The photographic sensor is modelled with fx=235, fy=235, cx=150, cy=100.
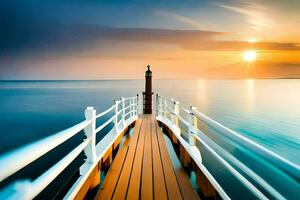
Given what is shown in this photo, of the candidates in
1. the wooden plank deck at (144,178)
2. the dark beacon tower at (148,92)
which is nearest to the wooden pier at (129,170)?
the wooden plank deck at (144,178)

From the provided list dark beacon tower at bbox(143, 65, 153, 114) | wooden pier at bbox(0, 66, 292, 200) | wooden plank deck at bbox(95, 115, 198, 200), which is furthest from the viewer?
dark beacon tower at bbox(143, 65, 153, 114)

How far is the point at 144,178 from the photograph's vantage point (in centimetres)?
320

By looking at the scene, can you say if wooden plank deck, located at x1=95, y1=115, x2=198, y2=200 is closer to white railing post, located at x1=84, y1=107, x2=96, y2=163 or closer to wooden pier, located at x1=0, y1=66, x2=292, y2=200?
wooden pier, located at x1=0, y1=66, x2=292, y2=200

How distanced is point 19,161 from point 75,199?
1507 mm

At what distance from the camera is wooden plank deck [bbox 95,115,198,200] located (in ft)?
8.84

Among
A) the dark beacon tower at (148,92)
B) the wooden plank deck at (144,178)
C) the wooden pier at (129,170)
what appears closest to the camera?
the wooden pier at (129,170)

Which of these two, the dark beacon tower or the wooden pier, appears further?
the dark beacon tower

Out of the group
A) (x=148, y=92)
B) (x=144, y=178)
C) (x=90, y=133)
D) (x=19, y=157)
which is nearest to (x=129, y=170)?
(x=144, y=178)

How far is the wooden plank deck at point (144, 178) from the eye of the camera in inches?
106

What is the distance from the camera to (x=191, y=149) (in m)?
3.56

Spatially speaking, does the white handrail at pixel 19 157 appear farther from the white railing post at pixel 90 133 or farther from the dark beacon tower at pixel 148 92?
the dark beacon tower at pixel 148 92

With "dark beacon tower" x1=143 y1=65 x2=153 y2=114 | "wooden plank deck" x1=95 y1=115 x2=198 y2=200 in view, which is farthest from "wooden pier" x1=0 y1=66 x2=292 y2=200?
"dark beacon tower" x1=143 y1=65 x2=153 y2=114

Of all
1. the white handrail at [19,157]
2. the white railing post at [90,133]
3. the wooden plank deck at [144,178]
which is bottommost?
the wooden plank deck at [144,178]

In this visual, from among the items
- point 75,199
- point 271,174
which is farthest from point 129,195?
point 271,174
